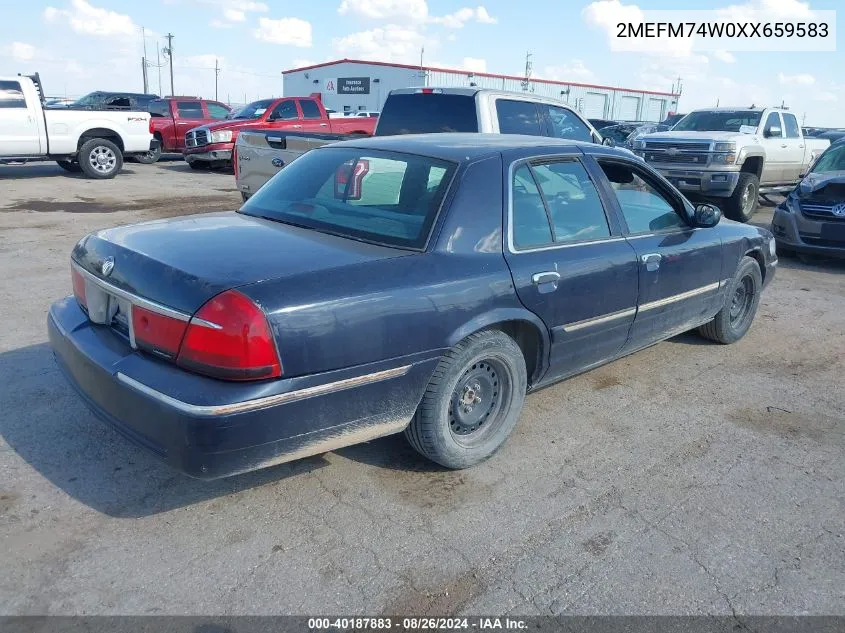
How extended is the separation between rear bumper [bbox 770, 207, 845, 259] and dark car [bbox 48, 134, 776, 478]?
16.5 feet

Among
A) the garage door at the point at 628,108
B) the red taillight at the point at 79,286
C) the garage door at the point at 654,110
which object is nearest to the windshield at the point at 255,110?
the red taillight at the point at 79,286

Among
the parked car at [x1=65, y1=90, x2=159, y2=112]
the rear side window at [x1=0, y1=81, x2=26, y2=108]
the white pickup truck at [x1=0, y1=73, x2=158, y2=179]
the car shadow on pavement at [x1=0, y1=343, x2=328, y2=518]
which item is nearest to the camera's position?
the car shadow on pavement at [x1=0, y1=343, x2=328, y2=518]

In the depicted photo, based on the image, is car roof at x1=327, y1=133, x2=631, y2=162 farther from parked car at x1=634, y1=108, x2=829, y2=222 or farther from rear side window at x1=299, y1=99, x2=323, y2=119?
rear side window at x1=299, y1=99, x2=323, y2=119

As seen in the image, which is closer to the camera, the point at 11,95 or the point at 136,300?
the point at 136,300

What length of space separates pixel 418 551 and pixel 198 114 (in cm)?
1928

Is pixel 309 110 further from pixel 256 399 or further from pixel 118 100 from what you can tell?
pixel 256 399

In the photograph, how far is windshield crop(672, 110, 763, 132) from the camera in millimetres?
12722

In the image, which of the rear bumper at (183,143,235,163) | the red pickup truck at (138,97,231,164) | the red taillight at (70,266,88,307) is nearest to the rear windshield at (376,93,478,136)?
the red taillight at (70,266,88,307)

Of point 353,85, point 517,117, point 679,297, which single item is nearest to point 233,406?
point 679,297

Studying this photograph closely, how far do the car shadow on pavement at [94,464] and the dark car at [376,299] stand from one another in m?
0.43

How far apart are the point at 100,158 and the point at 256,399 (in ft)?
47.6

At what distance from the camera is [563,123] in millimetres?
8562

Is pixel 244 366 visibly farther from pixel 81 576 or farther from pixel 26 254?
pixel 26 254

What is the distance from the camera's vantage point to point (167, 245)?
3111 millimetres
